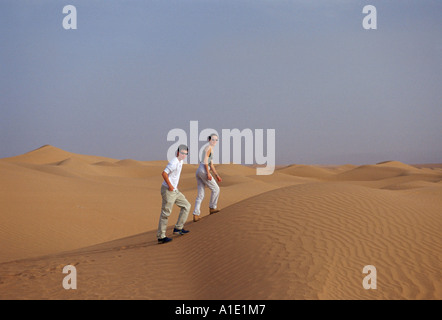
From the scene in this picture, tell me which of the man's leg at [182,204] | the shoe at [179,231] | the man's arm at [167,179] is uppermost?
the man's arm at [167,179]

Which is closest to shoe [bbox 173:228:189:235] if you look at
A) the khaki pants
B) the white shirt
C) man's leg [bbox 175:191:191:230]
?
man's leg [bbox 175:191:191:230]

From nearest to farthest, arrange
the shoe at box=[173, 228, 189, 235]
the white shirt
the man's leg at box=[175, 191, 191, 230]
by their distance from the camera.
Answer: the white shirt → the man's leg at box=[175, 191, 191, 230] → the shoe at box=[173, 228, 189, 235]

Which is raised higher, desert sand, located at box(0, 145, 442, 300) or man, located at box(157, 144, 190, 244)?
man, located at box(157, 144, 190, 244)

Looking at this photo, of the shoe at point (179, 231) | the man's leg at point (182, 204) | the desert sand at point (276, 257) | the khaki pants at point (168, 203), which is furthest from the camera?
the shoe at point (179, 231)

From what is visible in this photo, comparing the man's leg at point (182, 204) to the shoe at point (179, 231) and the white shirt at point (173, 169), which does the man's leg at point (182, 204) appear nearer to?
the shoe at point (179, 231)

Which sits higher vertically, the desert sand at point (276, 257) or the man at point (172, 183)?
the man at point (172, 183)

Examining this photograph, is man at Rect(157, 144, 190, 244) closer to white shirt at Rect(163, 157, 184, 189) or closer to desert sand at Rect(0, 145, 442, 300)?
white shirt at Rect(163, 157, 184, 189)

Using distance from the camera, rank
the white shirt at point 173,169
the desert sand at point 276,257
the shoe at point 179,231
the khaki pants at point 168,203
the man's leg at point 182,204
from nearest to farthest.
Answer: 1. the desert sand at point 276,257
2. the white shirt at point 173,169
3. the khaki pants at point 168,203
4. the man's leg at point 182,204
5. the shoe at point 179,231

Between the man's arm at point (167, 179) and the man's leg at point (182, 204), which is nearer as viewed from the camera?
the man's arm at point (167, 179)

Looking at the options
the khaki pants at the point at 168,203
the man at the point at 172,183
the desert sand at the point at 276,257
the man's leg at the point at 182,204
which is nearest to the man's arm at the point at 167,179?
the man at the point at 172,183

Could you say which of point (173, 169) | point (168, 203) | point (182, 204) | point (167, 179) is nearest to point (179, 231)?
point (182, 204)

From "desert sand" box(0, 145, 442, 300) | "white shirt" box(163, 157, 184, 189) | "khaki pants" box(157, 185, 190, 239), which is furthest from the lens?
"khaki pants" box(157, 185, 190, 239)
